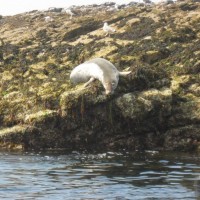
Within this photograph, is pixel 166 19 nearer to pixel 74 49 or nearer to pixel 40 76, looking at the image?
pixel 74 49

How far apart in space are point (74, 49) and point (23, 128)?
13293mm

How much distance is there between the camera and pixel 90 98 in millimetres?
23766

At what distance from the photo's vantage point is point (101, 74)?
23516 millimetres

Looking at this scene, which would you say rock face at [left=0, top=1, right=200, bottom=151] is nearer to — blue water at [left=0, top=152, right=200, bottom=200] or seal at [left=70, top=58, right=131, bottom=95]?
seal at [left=70, top=58, right=131, bottom=95]

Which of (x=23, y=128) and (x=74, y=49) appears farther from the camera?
(x=74, y=49)

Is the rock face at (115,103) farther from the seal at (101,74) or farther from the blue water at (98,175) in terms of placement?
the blue water at (98,175)

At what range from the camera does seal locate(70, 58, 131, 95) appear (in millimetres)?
23406

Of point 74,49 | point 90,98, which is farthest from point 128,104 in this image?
point 74,49

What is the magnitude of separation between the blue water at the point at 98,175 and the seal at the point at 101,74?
3441 mm

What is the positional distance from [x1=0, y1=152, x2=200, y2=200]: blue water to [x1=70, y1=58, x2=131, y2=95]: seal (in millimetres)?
3441

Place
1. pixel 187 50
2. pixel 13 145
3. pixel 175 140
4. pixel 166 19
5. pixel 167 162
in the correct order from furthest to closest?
pixel 166 19 → pixel 187 50 → pixel 13 145 → pixel 175 140 → pixel 167 162

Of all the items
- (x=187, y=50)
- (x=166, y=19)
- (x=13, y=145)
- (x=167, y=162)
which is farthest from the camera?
(x=166, y=19)

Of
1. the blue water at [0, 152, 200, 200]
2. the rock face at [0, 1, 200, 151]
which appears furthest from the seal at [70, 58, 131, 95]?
the blue water at [0, 152, 200, 200]

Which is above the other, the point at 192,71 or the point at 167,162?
the point at 192,71
